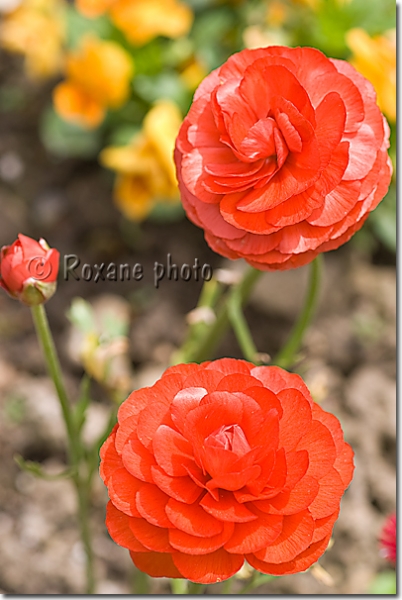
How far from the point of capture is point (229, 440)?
40cm

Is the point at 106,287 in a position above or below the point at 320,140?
below

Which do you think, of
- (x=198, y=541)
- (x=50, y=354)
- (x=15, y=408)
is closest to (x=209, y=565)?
(x=198, y=541)

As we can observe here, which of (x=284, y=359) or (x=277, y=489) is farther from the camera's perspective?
(x=284, y=359)

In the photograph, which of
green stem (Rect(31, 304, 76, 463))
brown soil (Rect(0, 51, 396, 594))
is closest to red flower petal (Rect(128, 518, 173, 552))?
green stem (Rect(31, 304, 76, 463))

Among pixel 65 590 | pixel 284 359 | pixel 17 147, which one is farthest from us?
pixel 17 147

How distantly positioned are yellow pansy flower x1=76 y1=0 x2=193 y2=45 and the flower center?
1.06 metres

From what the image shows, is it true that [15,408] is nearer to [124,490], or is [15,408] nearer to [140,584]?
[140,584]

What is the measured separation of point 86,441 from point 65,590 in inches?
9.2

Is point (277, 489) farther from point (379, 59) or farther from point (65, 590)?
point (379, 59)

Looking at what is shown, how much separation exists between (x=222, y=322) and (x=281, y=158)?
284 millimetres

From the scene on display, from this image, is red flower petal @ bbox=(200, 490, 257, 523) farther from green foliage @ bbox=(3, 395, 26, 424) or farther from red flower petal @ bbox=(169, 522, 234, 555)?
green foliage @ bbox=(3, 395, 26, 424)

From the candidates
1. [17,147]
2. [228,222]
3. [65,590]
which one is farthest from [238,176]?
[17,147]

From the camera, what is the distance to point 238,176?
456 millimetres

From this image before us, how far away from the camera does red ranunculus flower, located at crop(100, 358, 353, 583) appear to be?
39cm
